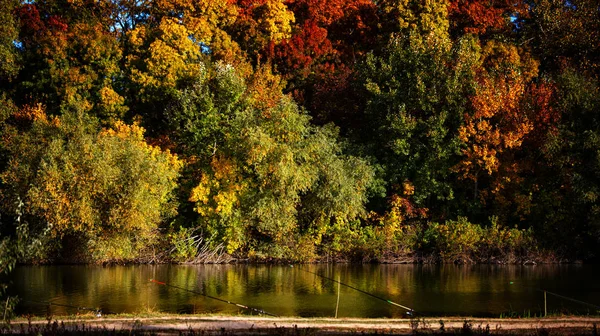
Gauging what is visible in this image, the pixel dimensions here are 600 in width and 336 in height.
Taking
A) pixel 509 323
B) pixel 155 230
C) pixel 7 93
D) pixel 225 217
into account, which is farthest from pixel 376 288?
pixel 7 93

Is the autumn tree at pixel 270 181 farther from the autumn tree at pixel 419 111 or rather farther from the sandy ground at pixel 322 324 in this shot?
the sandy ground at pixel 322 324

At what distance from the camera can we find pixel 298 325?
62.6 ft

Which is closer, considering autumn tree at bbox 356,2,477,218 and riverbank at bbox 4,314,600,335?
riverbank at bbox 4,314,600,335

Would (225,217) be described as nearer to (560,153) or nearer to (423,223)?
(423,223)

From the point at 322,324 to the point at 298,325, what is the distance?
655 mm

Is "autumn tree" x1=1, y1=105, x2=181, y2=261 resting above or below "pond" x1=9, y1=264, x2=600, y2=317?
above

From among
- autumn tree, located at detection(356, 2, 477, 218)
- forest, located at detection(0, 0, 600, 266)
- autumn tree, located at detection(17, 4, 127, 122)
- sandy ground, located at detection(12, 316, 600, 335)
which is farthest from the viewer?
autumn tree, located at detection(17, 4, 127, 122)

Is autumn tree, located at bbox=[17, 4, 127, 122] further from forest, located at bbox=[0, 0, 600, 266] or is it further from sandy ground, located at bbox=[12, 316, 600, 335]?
sandy ground, located at bbox=[12, 316, 600, 335]

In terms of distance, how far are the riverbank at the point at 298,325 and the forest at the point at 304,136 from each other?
19.5 metres

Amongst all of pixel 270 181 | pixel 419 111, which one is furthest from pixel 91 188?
pixel 419 111

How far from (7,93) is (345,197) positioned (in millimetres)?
27151

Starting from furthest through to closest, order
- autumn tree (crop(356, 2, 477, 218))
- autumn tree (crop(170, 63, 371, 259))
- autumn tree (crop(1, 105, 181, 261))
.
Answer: autumn tree (crop(356, 2, 477, 218)) < autumn tree (crop(170, 63, 371, 259)) < autumn tree (crop(1, 105, 181, 261))

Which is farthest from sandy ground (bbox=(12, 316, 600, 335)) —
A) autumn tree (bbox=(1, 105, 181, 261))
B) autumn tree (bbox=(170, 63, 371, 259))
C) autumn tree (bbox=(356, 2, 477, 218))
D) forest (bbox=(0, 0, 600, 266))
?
autumn tree (bbox=(356, 2, 477, 218))

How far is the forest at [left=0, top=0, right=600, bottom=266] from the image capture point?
4072 cm
